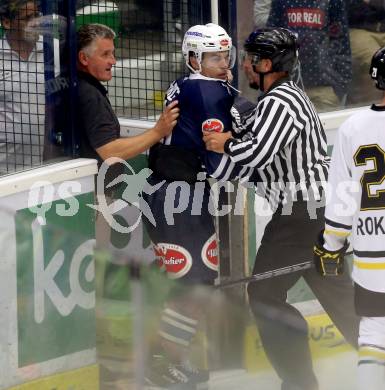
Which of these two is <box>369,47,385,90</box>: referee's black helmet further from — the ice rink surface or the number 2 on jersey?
the ice rink surface

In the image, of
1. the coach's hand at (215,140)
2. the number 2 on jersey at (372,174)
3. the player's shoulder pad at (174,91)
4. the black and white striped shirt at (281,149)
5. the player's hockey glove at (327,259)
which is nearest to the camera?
the number 2 on jersey at (372,174)

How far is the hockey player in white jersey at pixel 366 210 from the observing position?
483 cm

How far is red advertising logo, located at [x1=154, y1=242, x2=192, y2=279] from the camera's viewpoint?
579cm

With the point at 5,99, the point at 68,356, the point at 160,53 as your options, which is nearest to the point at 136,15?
the point at 160,53

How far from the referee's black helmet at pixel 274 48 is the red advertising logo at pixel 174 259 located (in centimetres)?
88

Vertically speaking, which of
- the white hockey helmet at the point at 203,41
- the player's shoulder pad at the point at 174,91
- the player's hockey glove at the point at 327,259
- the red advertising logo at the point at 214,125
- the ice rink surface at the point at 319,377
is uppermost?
the white hockey helmet at the point at 203,41

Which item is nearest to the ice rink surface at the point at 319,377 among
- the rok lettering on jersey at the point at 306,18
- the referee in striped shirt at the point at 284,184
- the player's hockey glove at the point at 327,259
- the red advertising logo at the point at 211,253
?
the referee in striped shirt at the point at 284,184

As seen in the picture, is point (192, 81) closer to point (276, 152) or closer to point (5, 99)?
point (276, 152)

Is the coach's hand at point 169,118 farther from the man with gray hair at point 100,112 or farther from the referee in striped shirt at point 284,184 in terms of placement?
the referee in striped shirt at point 284,184

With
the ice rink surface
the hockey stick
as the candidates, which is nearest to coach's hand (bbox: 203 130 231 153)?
the hockey stick

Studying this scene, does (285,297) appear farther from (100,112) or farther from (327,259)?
(100,112)

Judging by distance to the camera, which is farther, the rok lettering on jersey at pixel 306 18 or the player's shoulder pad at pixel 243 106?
the rok lettering on jersey at pixel 306 18

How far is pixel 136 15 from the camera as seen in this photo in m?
6.17

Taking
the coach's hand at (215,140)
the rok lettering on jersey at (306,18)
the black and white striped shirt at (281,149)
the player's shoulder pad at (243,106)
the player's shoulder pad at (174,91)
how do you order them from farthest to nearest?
the rok lettering on jersey at (306,18) < the player's shoulder pad at (243,106) < the player's shoulder pad at (174,91) < the coach's hand at (215,140) < the black and white striped shirt at (281,149)
